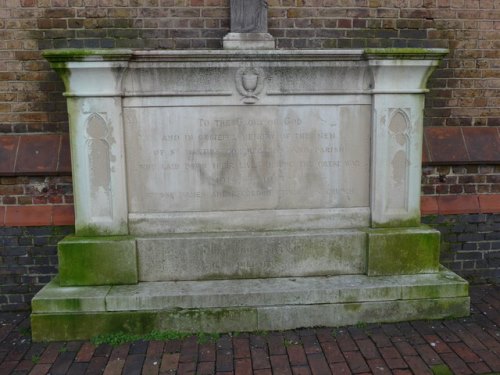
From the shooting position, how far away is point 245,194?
13.0 feet

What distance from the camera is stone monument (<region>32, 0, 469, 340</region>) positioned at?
11.9 ft

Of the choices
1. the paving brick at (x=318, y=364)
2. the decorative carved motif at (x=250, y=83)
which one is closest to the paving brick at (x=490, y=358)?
the paving brick at (x=318, y=364)

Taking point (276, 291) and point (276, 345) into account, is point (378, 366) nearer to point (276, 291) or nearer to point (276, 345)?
point (276, 345)

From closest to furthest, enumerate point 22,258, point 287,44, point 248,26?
point 248,26 < point 22,258 < point 287,44

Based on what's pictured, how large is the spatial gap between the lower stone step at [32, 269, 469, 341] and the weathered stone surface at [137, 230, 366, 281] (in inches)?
3.9

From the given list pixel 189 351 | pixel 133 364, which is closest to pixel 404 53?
pixel 189 351

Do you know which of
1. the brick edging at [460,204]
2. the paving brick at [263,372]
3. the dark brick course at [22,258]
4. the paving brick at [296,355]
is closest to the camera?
the paving brick at [263,372]

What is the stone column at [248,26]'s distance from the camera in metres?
3.90

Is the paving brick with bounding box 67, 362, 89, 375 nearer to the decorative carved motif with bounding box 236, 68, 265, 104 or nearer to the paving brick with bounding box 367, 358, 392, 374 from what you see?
the paving brick with bounding box 367, 358, 392, 374

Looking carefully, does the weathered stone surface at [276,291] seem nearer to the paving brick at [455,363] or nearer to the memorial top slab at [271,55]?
the paving brick at [455,363]

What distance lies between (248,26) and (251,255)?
195 cm

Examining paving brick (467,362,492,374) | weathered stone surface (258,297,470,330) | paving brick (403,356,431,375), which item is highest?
weathered stone surface (258,297,470,330)

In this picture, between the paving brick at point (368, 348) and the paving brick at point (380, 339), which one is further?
the paving brick at point (380, 339)

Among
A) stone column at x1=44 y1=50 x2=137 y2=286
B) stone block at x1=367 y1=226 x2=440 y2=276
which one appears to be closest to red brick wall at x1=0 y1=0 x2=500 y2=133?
stone column at x1=44 y1=50 x2=137 y2=286
